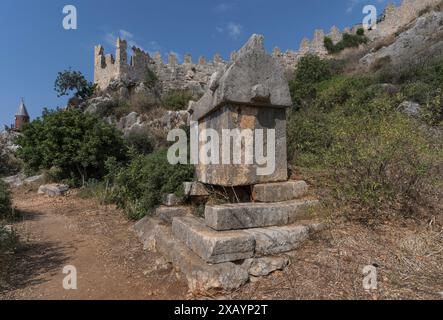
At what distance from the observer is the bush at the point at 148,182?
194 inches

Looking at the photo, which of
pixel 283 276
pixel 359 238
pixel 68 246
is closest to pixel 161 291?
pixel 283 276

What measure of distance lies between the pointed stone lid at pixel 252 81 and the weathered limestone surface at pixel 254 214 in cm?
125

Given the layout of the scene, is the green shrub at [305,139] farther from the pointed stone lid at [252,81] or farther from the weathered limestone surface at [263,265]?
the weathered limestone surface at [263,265]

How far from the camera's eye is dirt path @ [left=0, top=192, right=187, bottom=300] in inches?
116

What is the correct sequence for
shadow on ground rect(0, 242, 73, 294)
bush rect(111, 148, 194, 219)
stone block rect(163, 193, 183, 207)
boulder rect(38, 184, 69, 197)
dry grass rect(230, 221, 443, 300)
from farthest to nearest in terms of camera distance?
boulder rect(38, 184, 69, 197)
bush rect(111, 148, 194, 219)
stone block rect(163, 193, 183, 207)
shadow on ground rect(0, 242, 73, 294)
dry grass rect(230, 221, 443, 300)

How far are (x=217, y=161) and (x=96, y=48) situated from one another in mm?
26721

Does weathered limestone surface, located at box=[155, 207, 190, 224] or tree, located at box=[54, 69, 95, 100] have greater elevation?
tree, located at box=[54, 69, 95, 100]

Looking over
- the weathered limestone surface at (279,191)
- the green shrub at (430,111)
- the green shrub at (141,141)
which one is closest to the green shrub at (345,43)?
the green shrub at (141,141)

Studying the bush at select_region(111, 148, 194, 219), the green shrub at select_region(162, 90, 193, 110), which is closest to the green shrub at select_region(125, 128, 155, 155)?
the green shrub at select_region(162, 90, 193, 110)

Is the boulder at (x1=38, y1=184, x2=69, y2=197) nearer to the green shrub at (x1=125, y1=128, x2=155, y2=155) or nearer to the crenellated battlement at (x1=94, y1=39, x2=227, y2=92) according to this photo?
the green shrub at (x1=125, y1=128, x2=155, y2=155)

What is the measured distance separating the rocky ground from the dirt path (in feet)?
0.04

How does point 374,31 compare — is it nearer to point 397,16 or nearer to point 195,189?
point 397,16

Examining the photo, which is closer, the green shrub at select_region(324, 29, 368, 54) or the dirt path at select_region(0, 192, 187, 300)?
the dirt path at select_region(0, 192, 187, 300)

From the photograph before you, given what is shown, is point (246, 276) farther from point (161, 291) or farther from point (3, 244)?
point (3, 244)
